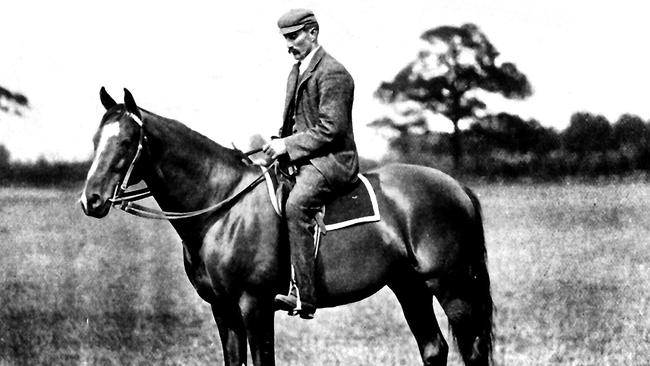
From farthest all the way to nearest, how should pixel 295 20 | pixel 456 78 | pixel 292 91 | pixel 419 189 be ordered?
pixel 456 78
pixel 419 189
pixel 292 91
pixel 295 20

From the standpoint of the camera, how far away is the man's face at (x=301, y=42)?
18.8 feet

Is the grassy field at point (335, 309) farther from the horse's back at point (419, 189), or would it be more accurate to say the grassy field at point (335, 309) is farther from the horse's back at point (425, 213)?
the horse's back at point (419, 189)

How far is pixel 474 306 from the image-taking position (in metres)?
6.34

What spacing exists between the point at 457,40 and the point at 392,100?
1179 millimetres

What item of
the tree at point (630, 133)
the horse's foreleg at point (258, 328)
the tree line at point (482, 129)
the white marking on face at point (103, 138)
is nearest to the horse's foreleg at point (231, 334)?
the horse's foreleg at point (258, 328)

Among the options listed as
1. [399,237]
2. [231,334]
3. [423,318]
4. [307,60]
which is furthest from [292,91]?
[423,318]

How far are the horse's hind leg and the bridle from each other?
1661mm

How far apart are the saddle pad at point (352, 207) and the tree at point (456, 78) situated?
10.1ft

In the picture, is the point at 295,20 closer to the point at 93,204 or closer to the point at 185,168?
the point at 185,168

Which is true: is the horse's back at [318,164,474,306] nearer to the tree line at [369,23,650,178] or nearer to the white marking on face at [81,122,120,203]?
the white marking on face at [81,122,120,203]

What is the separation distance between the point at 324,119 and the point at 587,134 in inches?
195

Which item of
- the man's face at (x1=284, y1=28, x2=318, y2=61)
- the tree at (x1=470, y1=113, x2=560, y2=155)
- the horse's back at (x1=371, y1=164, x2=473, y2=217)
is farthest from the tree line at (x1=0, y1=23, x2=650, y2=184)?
the man's face at (x1=284, y1=28, x2=318, y2=61)

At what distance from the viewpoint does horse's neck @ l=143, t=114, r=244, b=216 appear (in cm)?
554

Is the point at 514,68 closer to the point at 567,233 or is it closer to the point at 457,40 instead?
the point at 457,40
